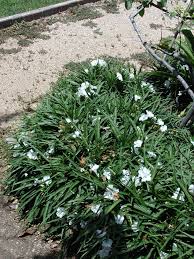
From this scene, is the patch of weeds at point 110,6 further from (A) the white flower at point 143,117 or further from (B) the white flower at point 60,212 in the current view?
(B) the white flower at point 60,212

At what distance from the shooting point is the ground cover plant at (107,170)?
3398 mm

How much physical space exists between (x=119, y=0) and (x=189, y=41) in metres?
4.12

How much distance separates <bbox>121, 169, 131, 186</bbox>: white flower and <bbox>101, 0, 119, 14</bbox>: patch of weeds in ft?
16.3

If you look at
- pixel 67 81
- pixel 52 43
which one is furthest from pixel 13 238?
pixel 52 43

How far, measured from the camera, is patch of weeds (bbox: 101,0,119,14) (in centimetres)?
820

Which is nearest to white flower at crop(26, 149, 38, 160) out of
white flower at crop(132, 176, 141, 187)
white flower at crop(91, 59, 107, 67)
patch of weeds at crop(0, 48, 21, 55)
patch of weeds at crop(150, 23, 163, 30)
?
white flower at crop(132, 176, 141, 187)

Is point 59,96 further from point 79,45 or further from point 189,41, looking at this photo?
point 79,45

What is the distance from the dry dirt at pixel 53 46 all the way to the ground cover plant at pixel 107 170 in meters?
0.62

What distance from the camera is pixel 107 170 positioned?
3.76 meters

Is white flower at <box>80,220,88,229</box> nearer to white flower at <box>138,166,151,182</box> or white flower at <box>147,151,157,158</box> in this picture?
white flower at <box>138,166,151,182</box>

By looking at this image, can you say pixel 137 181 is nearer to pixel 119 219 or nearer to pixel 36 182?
pixel 119 219

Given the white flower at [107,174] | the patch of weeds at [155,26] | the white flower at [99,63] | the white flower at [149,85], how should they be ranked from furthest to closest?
the patch of weeds at [155,26], the white flower at [99,63], the white flower at [149,85], the white flower at [107,174]

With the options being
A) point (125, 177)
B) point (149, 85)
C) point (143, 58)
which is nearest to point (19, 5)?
point (143, 58)

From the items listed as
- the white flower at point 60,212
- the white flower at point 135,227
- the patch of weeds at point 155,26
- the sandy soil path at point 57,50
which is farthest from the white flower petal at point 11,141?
the patch of weeds at point 155,26
